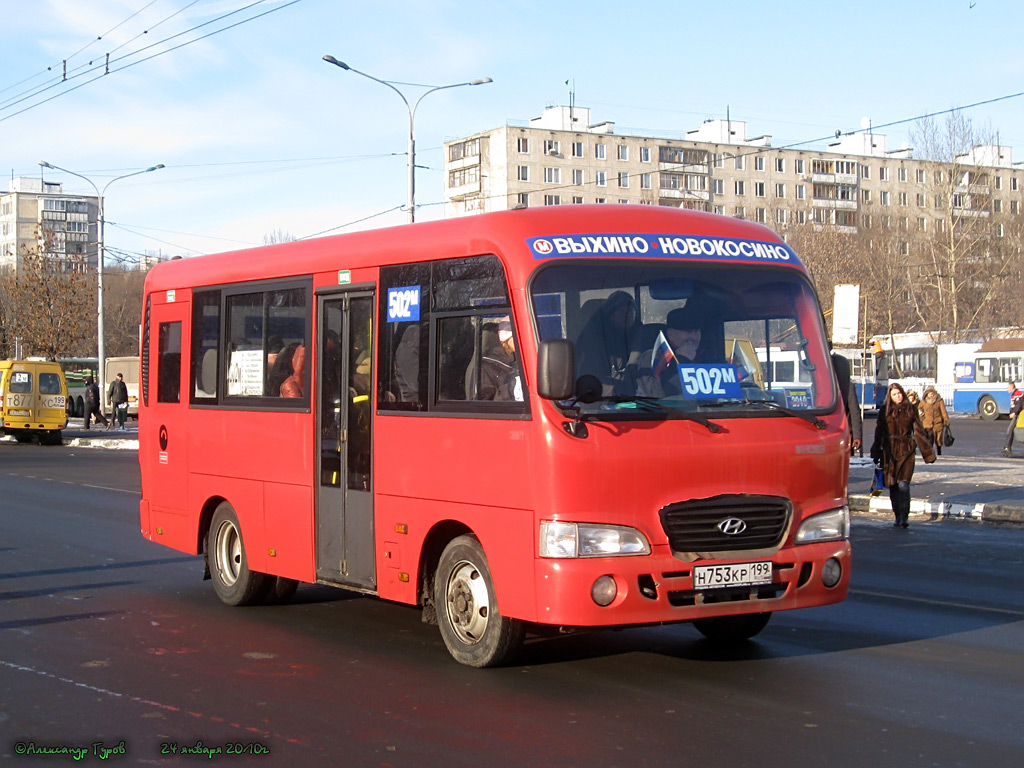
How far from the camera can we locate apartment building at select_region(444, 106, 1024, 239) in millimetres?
108438

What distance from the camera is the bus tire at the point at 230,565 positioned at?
32.2 feet

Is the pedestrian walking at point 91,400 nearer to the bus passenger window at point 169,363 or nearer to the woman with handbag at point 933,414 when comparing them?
the woman with handbag at point 933,414

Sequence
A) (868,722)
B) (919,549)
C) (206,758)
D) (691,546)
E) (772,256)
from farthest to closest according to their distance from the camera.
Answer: (919,549) → (772,256) → (691,546) → (868,722) → (206,758)

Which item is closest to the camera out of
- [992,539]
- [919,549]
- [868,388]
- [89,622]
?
[89,622]

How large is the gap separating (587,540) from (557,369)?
0.93 meters

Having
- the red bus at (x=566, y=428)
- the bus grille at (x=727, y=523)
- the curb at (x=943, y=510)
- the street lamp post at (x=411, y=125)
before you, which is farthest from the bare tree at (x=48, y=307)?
the bus grille at (x=727, y=523)

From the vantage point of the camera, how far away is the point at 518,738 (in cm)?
594

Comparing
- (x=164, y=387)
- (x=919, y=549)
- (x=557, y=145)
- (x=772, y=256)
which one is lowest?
(x=919, y=549)

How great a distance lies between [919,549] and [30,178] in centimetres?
14435

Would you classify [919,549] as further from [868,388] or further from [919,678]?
[868,388]

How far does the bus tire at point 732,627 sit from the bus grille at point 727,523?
3.74ft

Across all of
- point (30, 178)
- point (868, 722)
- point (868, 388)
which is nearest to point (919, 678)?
point (868, 722)

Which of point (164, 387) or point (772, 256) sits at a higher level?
point (772, 256)

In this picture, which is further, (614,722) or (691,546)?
(691,546)
